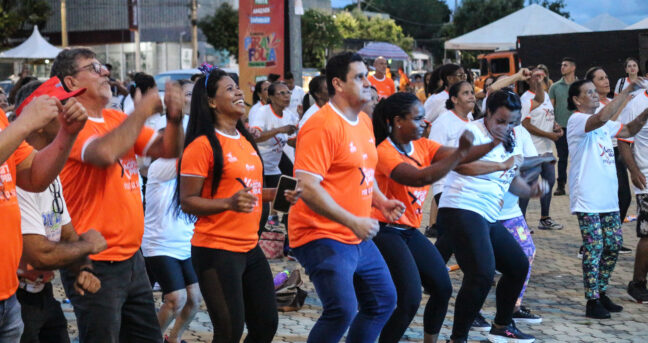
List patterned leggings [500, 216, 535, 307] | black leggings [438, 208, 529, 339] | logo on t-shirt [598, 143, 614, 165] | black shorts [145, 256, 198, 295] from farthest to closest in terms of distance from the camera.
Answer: logo on t-shirt [598, 143, 614, 165] < patterned leggings [500, 216, 535, 307] < black leggings [438, 208, 529, 339] < black shorts [145, 256, 198, 295]

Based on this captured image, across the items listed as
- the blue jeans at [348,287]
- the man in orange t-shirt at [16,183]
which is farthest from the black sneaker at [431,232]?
the man in orange t-shirt at [16,183]

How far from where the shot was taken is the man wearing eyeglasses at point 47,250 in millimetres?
3848

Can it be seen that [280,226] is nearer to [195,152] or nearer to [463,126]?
[463,126]

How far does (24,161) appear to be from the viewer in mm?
3693

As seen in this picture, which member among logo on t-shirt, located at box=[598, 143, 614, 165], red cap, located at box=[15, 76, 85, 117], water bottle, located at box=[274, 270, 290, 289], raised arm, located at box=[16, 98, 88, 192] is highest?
red cap, located at box=[15, 76, 85, 117]

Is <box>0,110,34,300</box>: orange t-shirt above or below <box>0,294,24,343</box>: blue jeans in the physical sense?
above

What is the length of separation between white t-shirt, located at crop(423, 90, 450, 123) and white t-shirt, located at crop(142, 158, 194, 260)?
180 inches

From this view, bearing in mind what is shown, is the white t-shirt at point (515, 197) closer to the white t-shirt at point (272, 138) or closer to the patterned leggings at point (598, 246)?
the patterned leggings at point (598, 246)

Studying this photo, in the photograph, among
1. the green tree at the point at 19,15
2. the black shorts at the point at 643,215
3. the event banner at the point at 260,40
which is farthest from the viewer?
the green tree at the point at 19,15

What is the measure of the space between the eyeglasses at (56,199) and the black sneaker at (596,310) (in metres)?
4.94

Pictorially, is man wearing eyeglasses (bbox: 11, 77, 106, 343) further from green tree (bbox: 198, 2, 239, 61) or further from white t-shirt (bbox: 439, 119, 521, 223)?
green tree (bbox: 198, 2, 239, 61)

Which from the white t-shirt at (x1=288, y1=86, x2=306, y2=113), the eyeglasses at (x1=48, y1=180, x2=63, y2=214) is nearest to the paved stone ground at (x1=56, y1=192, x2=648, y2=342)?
the eyeglasses at (x1=48, y1=180, x2=63, y2=214)

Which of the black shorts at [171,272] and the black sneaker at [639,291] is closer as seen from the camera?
the black shorts at [171,272]

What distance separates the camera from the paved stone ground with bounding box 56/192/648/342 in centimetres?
698
